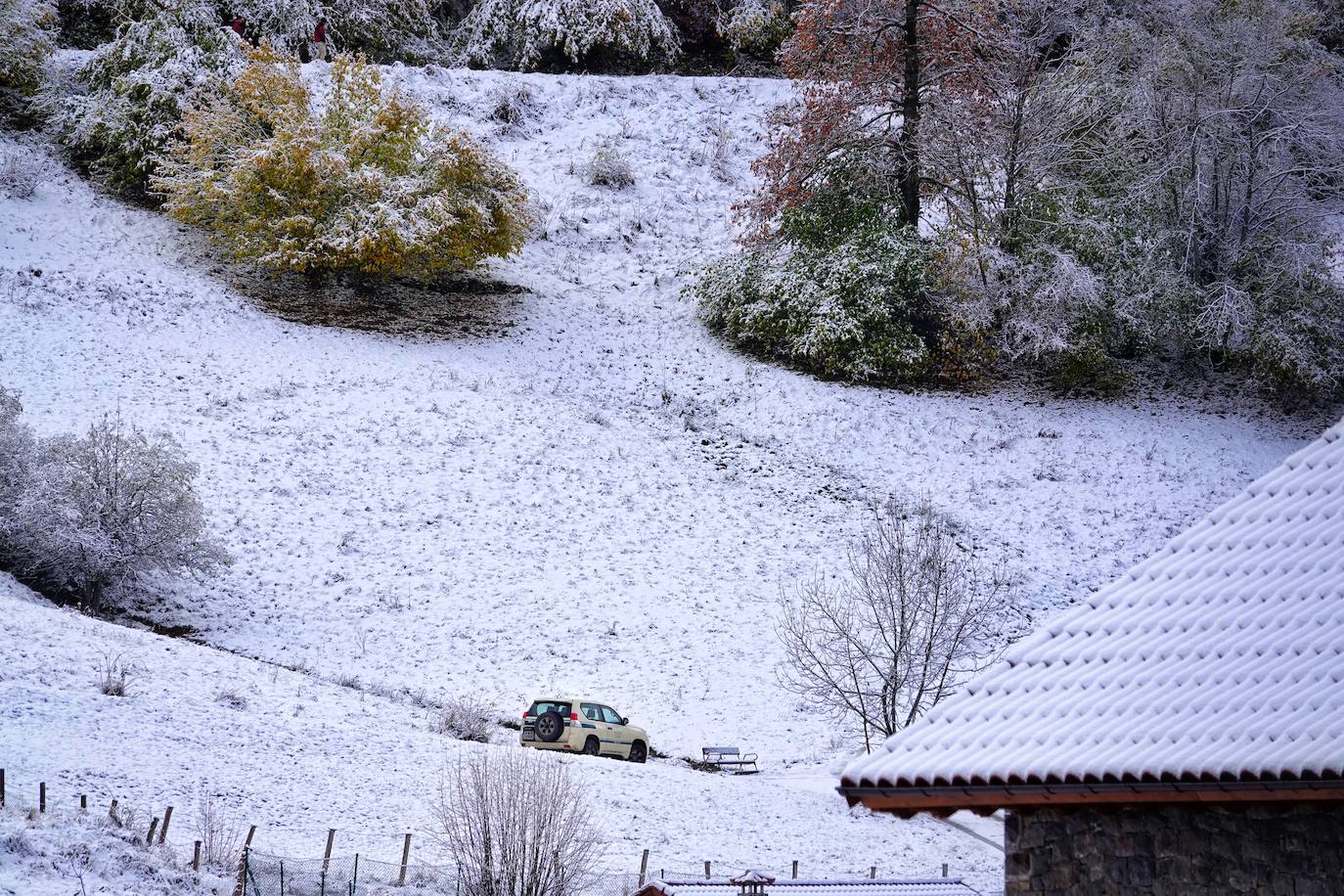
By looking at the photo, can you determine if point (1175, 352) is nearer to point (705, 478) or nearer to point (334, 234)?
point (705, 478)

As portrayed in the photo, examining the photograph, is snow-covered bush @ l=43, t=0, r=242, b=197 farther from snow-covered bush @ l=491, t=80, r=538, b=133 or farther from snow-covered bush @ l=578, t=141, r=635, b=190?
snow-covered bush @ l=578, t=141, r=635, b=190

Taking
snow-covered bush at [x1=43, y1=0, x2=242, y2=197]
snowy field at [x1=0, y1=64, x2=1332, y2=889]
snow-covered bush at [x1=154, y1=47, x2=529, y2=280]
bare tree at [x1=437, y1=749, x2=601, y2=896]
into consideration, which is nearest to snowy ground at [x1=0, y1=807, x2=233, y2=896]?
snowy field at [x1=0, y1=64, x2=1332, y2=889]

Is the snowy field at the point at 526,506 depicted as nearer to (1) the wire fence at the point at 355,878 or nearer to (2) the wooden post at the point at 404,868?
(1) the wire fence at the point at 355,878

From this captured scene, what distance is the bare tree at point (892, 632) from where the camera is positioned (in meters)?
17.6

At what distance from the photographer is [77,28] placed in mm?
41062

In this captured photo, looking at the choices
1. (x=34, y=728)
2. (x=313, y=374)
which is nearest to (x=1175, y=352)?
(x=313, y=374)

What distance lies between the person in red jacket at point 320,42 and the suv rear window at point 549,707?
2974 cm

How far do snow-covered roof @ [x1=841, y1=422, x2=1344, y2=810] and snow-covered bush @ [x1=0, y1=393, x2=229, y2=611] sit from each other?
16291mm

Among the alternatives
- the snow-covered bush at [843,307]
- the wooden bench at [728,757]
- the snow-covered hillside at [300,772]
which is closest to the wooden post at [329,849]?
the snow-covered hillside at [300,772]

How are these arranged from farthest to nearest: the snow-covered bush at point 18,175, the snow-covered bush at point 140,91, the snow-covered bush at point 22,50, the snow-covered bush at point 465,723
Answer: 1. the snow-covered bush at point 22,50
2. the snow-covered bush at point 140,91
3. the snow-covered bush at point 18,175
4. the snow-covered bush at point 465,723

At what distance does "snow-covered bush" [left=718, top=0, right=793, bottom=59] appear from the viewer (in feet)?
147

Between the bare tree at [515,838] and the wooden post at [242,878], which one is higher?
the bare tree at [515,838]

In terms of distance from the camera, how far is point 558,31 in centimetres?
4259

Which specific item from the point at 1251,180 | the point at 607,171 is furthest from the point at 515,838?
the point at 607,171
